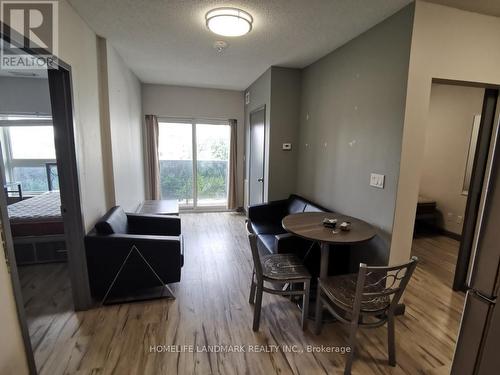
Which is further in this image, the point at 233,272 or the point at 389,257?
the point at 233,272

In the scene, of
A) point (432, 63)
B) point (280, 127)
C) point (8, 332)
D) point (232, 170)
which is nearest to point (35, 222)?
point (8, 332)

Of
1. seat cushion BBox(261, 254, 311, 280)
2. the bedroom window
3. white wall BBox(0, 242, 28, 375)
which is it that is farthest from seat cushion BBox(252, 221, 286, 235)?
the bedroom window

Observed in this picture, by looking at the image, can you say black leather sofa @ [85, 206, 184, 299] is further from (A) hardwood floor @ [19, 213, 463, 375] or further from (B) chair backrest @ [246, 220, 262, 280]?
(B) chair backrest @ [246, 220, 262, 280]

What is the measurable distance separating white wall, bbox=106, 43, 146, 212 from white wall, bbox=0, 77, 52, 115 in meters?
1.51

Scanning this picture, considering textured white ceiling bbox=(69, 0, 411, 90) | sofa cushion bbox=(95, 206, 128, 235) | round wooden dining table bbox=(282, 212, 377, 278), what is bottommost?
sofa cushion bbox=(95, 206, 128, 235)

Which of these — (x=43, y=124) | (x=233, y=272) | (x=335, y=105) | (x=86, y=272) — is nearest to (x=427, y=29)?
(x=335, y=105)

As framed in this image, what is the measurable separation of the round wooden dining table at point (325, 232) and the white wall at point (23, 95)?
4.59 meters

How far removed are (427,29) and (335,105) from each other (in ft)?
3.62

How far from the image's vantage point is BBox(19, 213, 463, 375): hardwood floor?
5.65 feet

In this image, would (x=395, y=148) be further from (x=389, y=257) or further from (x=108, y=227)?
(x=108, y=227)

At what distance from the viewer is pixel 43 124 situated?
459 cm

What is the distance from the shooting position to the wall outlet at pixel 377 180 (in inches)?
87.2

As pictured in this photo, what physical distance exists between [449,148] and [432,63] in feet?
9.73

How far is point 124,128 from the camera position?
3.40m
